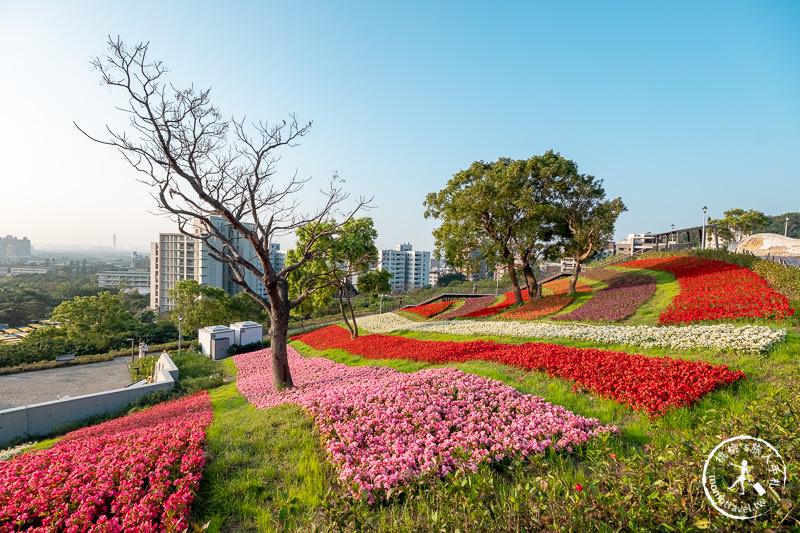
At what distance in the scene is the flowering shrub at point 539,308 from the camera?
18000mm

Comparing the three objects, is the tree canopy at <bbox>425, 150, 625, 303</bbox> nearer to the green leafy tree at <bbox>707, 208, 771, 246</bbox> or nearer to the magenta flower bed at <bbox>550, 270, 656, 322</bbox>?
the magenta flower bed at <bbox>550, 270, 656, 322</bbox>

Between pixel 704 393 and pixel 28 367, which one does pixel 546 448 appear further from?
pixel 28 367

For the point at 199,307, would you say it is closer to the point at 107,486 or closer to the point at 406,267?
the point at 107,486

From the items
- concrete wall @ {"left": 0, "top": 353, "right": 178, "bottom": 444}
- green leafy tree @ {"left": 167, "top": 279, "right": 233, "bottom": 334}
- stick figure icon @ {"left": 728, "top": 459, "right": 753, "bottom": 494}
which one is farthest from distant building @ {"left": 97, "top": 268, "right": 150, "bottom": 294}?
stick figure icon @ {"left": 728, "top": 459, "right": 753, "bottom": 494}

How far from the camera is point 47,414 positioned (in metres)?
11.9

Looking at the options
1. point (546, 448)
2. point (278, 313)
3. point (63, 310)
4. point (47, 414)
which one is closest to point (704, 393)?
point (546, 448)

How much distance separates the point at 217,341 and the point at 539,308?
21.8m

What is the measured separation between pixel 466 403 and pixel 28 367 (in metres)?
32.4

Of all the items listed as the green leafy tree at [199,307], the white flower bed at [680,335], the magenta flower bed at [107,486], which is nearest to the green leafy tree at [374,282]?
the white flower bed at [680,335]

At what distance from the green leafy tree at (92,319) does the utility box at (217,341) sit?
1413 centimetres

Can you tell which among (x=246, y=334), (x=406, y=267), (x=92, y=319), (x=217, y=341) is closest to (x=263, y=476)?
(x=217, y=341)

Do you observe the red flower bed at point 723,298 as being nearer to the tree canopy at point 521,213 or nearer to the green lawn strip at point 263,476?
the tree canopy at point 521,213

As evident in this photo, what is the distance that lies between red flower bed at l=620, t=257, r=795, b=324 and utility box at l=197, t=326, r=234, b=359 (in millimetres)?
25703

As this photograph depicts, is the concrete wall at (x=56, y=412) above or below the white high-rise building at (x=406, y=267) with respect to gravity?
below
